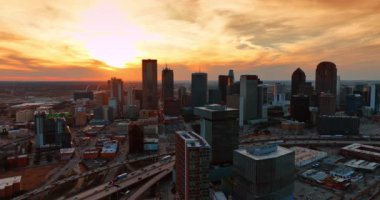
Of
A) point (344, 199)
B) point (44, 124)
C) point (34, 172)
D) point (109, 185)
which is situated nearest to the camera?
point (344, 199)

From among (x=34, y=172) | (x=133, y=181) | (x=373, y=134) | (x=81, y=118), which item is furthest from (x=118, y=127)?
(x=373, y=134)

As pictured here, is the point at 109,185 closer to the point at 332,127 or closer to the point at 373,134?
the point at 332,127

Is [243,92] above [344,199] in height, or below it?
above

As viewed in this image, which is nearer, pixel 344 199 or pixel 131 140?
pixel 344 199

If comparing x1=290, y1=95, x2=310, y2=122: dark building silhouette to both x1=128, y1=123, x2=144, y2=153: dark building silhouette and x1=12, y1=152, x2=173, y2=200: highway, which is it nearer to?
x1=128, y1=123, x2=144, y2=153: dark building silhouette

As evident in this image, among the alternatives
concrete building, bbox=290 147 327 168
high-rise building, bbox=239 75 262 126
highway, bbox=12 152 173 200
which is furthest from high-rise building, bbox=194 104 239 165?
high-rise building, bbox=239 75 262 126

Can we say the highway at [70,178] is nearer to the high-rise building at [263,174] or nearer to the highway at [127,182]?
the highway at [127,182]

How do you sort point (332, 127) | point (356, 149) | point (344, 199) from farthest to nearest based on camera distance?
point (332, 127), point (356, 149), point (344, 199)
